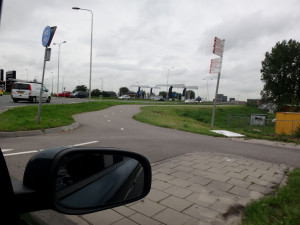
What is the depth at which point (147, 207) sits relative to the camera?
3.06m

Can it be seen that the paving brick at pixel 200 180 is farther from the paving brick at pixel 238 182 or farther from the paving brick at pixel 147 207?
the paving brick at pixel 147 207

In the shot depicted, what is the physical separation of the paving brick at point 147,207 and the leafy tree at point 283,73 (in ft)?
179

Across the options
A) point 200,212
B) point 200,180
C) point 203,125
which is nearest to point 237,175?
point 200,180

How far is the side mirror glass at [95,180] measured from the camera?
3.44ft

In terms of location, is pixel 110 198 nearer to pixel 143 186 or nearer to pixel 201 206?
pixel 143 186

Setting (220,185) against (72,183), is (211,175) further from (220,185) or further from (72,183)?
(72,183)

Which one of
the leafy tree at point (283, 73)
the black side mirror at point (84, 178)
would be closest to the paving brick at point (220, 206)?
the black side mirror at point (84, 178)

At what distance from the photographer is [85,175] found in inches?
44.9

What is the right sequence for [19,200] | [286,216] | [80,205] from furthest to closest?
[286,216], [80,205], [19,200]

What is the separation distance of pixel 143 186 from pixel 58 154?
0.78 m

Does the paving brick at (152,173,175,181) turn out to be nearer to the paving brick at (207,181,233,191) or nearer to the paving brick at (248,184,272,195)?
the paving brick at (207,181,233,191)

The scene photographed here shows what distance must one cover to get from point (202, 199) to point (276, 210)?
959mm

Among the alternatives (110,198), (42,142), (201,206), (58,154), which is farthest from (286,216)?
(42,142)

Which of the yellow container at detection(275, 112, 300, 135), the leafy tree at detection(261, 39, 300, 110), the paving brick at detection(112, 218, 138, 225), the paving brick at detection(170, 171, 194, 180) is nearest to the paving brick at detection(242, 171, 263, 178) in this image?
the paving brick at detection(170, 171, 194, 180)
